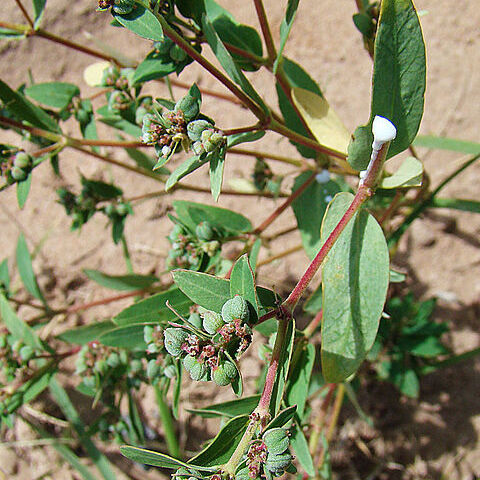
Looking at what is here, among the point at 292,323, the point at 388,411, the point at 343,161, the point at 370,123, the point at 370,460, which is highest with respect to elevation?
the point at 370,123

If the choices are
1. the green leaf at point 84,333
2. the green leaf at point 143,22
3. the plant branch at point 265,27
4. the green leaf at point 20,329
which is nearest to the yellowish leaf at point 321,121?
the plant branch at point 265,27

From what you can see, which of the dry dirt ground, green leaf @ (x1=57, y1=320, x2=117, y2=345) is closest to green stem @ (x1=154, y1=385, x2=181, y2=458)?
the dry dirt ground

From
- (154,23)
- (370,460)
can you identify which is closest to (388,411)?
(370,460)

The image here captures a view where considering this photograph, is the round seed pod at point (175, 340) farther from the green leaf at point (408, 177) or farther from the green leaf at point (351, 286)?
the green leaf at point (408, 177)

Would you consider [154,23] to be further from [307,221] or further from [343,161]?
[307,221]

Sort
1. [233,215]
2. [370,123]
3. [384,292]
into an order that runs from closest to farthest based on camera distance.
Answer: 1. [370,123]
2. [384,292]
3. [233,215]

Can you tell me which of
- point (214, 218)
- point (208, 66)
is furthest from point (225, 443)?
point (208, 66)

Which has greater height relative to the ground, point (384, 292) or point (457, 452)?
point (384, 292)

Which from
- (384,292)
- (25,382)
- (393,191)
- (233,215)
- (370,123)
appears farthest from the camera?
(25,382)
